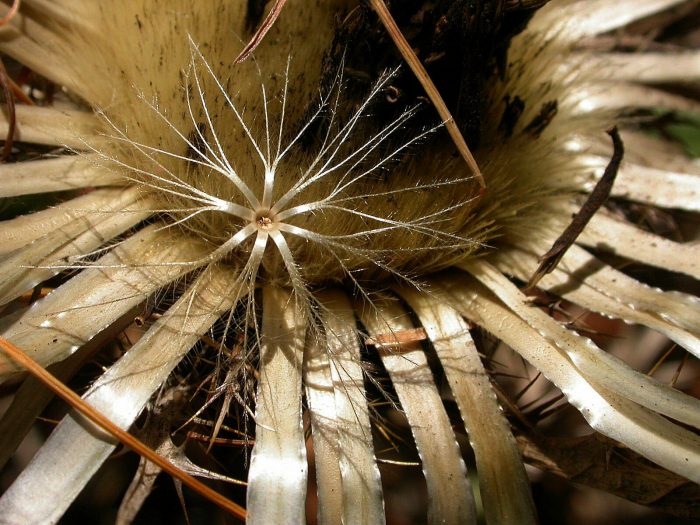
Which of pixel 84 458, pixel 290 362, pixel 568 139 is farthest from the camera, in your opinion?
pixel 568 139

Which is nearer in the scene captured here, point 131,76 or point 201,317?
point 201,317

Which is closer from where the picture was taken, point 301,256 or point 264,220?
point 264,220

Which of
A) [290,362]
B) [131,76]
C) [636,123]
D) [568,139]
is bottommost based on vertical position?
[290,362]

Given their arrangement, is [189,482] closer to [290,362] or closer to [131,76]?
[290,362]

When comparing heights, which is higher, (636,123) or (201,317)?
(636,123)

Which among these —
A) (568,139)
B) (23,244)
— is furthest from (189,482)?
(568,139)

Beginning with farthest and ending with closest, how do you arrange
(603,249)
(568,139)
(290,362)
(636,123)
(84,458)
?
(636,123) → (568,139) → (603,249) → (290,362) → (84,458)

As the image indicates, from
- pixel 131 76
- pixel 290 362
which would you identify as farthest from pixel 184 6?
pixel 290 362
